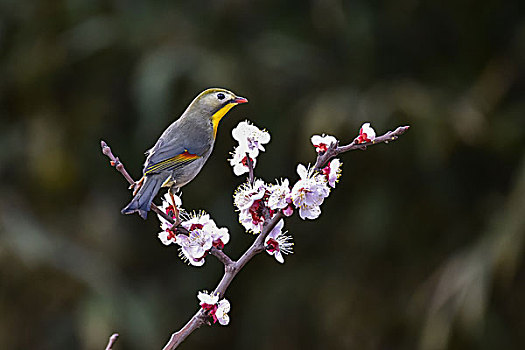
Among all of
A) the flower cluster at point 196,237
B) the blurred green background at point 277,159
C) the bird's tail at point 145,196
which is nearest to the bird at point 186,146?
the bird's tail at point 145,196

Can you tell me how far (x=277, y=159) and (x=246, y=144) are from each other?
229 centimetres

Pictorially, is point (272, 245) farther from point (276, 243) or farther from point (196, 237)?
point (196, 237)

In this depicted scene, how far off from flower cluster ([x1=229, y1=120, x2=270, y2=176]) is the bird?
154mm

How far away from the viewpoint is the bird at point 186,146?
4.21ft

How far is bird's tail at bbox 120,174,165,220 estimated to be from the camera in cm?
107

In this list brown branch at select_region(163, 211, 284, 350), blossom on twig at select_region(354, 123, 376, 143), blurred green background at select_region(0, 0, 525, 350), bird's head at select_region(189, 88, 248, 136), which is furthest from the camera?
blurred green background at select_region(0, 0, 525, 350)

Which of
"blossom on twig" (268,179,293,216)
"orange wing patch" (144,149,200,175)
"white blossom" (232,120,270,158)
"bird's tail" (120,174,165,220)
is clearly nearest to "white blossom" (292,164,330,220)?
"blossom on twig" (268,179,293,216)

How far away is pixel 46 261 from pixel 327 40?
5.80ft

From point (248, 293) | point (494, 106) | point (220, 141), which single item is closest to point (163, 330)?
point (248, 293)

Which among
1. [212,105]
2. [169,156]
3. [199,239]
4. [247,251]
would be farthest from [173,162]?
[247,251]

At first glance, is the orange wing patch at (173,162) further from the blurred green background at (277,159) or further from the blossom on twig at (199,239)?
the blurred green background at (277,159)

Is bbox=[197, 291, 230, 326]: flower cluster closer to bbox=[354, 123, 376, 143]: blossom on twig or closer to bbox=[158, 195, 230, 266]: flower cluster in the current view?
bbox=[158, 195, 230, 266]: flower cluster

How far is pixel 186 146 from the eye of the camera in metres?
1.36

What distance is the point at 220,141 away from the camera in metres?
3.36
